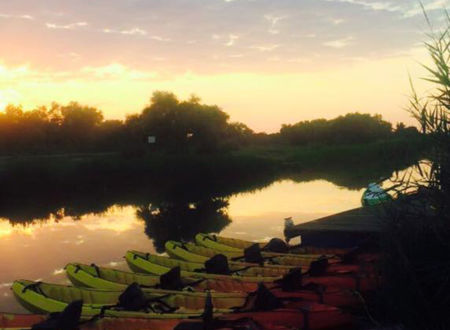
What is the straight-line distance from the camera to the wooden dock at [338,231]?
12.3 metres

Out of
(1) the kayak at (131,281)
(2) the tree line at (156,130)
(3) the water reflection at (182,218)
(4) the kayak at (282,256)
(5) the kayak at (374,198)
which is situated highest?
(2) the tree line at (156,130)

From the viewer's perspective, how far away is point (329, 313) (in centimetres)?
752

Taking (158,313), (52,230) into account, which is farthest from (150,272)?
(52,230)

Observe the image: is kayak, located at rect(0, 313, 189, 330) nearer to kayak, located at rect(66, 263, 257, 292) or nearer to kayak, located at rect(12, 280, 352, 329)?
kayak, located at rect(12, 280, 352, 329)

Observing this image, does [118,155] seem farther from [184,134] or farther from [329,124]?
[329,124]

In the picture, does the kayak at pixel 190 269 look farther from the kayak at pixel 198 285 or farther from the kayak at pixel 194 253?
the kayak at pixel 194 253

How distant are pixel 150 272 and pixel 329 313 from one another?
5.50 m

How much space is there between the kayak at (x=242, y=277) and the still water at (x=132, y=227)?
222cm

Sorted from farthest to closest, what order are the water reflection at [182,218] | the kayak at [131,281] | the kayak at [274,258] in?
the water reflection at [182,218], the kayak at [274,258], the kayak at [131,281]

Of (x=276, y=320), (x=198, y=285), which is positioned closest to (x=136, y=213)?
(x=198, y=285)

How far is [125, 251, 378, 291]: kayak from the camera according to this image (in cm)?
905

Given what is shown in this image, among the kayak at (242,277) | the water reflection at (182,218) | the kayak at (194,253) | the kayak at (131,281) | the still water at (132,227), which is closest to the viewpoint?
the kayak at (242,277)

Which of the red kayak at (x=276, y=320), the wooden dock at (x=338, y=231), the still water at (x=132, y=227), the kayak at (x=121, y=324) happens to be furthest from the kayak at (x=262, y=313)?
the wooden dock at (x=338, y=231)

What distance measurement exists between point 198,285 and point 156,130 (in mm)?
49465
